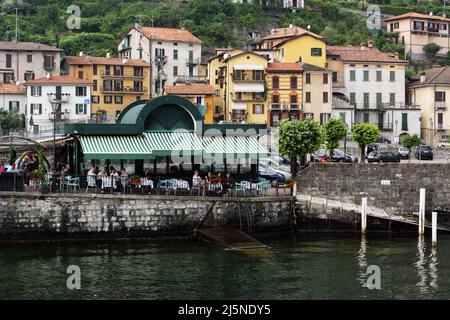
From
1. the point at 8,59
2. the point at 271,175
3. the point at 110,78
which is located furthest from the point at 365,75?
the point at 8,59

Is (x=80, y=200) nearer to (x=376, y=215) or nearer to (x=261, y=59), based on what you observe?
(x=376, y=215)

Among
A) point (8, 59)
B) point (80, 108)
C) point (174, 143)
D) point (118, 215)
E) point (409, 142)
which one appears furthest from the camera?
point (8, 59)

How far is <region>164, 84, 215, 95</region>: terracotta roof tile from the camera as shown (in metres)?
83.9

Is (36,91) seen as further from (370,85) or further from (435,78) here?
(435,78)

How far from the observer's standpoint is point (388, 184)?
50.8 metres

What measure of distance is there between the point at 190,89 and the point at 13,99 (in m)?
18.3

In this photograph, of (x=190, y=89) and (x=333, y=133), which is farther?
(x=190, y=89)

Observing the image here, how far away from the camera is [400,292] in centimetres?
3466

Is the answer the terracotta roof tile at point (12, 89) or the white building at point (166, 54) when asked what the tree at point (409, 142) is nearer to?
the white building at point (166, 54)

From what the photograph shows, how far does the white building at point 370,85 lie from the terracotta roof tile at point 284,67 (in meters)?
6.63

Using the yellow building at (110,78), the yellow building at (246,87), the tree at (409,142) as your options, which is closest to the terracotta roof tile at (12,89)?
the yellow building at (110,78)

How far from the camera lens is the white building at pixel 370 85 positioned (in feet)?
294
